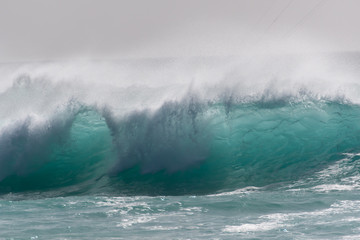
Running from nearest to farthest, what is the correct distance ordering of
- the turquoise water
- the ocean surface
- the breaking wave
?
the turquoise water
the ocean surface
the breaking wave

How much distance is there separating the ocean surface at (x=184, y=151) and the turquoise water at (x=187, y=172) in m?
0.04

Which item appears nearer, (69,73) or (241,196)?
(241,196)

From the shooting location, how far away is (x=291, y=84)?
19.5 m

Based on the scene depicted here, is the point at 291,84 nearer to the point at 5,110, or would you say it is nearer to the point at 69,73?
the point at 69,73

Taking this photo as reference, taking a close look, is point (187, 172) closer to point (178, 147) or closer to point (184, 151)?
point (184, 151)

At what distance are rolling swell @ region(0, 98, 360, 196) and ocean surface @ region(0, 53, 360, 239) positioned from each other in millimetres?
49

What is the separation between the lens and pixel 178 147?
16375mm

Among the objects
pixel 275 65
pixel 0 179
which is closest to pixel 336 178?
pixel 275 65

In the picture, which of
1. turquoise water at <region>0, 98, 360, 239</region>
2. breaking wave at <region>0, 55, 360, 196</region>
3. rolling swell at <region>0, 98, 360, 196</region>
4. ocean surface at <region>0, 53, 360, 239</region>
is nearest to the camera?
turquoise water at <region>0, 98, 360, 239</region>

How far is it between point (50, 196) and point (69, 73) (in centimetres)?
932

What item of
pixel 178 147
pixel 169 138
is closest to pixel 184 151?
pixel 178 147

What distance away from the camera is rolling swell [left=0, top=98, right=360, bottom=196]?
15.0 metres

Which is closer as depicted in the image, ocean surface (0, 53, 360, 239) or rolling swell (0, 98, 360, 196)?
ocean surface (0, 53, 360, 239)

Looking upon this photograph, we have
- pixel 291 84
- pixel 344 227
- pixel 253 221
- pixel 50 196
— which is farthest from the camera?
pixel 291 84
